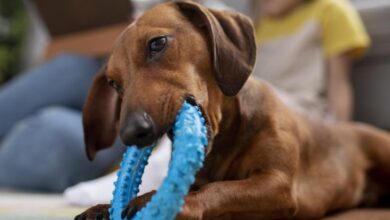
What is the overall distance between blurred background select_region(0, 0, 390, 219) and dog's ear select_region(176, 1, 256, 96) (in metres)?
0.51

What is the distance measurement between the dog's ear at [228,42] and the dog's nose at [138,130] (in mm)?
273

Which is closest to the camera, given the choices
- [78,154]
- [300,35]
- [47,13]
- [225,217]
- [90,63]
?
[225,217]

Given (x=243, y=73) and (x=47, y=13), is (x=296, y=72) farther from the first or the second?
(x=47, y=13)

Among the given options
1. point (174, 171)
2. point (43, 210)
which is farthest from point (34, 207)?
point (174, 171)

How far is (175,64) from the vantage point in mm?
1089

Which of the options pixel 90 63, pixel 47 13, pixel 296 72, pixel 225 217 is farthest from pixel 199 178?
pixel 47 13

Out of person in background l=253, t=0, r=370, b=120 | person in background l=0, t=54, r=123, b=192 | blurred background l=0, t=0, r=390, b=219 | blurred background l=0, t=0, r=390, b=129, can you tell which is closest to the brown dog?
blurred background l=0, t=0, r=390, b=219

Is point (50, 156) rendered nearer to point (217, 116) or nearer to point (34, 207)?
point (34, 207)

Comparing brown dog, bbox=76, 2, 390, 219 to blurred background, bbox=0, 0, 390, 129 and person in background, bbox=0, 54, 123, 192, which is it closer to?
person in background, bbox=0, 54, 123, 192

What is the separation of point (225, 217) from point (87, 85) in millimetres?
1650

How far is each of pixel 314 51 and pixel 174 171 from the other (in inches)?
69.4

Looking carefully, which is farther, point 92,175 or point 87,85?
point 87,85

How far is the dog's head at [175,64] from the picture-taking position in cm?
96

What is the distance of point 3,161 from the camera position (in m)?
2.14
